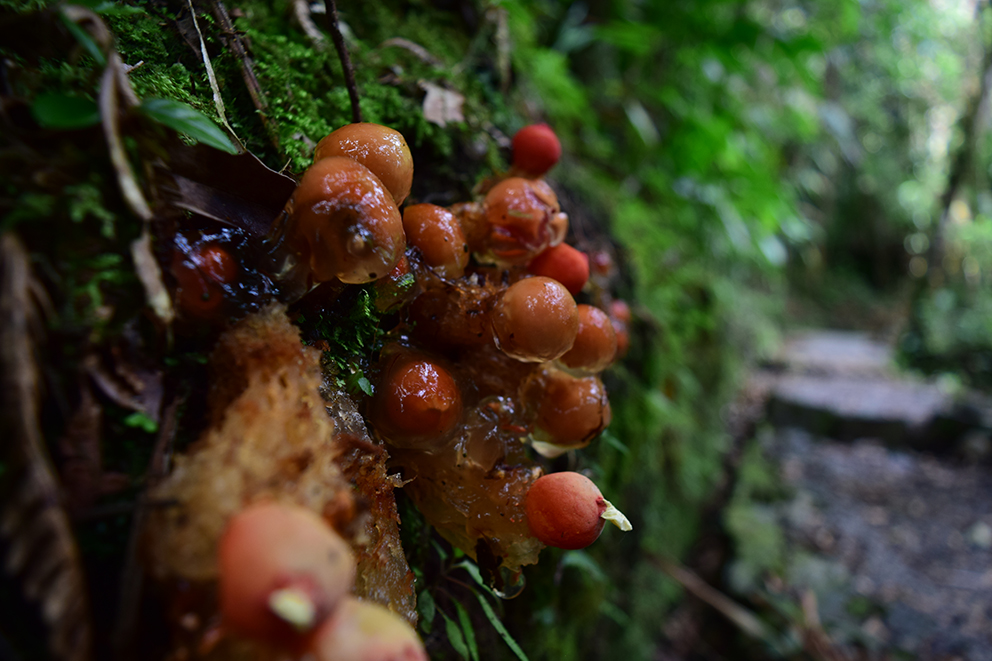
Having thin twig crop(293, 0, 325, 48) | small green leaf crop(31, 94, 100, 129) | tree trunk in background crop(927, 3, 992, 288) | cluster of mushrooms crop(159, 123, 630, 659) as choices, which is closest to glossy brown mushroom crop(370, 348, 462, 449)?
cluster of mushrooms crop(159, 123, 630, 659)

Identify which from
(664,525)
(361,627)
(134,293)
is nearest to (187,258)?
(134,293)

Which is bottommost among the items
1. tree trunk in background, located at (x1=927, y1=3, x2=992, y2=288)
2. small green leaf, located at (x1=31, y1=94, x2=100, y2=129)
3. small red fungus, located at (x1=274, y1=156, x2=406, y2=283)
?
tree trunk in background, located at (x1=927, y1=3, x2=992, y2=288)

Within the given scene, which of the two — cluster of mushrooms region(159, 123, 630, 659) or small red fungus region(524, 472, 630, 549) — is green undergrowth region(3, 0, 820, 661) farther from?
small red fungus region(524, 472, 630, 549)

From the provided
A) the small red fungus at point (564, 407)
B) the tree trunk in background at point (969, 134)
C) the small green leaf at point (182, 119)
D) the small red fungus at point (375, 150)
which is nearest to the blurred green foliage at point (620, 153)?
the small green leaf at point (182, 119)

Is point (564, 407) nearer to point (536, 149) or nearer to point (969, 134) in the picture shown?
point (536, 149)

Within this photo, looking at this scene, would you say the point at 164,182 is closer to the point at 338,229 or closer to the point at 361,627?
the point at 338,229

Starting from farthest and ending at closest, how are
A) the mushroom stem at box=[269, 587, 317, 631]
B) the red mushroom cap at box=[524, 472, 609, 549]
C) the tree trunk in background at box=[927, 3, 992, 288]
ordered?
the tree trunk in background at box=[927, 3, 992, 288]
the red mushroom cap at box=[524, 472, 609, 549]
the mushroom stem at box=[269, 587, 317, 631]

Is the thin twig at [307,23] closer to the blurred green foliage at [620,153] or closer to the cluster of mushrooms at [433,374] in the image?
the blurred green foliage at [620,153]
